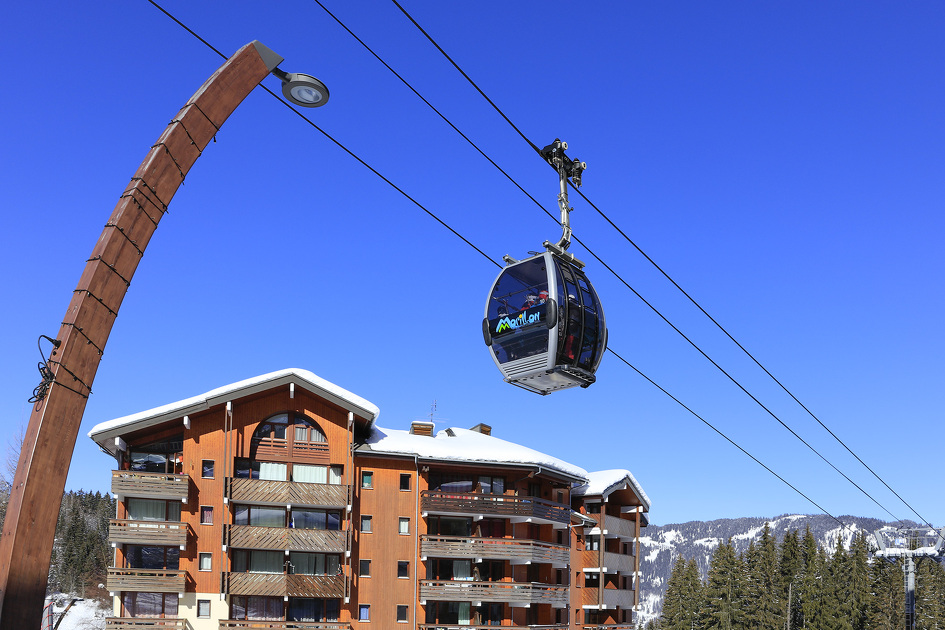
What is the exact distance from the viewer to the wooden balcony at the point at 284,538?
44.0 metres

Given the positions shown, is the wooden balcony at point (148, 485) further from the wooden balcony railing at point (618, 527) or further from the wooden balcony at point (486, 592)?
the wooden balcony railing at point (618, 527)

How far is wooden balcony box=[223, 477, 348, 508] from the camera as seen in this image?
44.3 metres

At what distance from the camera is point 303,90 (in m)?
11.9

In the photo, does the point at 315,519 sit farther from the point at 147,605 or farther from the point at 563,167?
the point at 563,167

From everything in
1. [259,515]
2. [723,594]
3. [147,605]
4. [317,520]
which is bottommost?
[723,594]

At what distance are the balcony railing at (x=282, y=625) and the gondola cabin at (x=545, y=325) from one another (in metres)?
30.4

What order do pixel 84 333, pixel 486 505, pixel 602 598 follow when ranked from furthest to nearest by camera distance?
pixel 602 598 < pixel 486 505 < pixel 84 333

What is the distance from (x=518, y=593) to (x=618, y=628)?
1286 cm

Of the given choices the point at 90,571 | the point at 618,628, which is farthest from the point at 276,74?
the point at 90,571

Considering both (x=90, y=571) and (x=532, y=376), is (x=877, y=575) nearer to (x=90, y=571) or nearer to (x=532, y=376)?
(x=90, y=571)

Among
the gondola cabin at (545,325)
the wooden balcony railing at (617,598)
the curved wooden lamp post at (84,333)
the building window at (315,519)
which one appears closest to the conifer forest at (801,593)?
the wooden balcony railing at (617,598)

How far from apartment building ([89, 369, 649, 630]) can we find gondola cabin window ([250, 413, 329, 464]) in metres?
0.07

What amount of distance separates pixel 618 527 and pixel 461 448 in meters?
15.1

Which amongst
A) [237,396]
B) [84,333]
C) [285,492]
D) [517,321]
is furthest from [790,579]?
[84,333]
